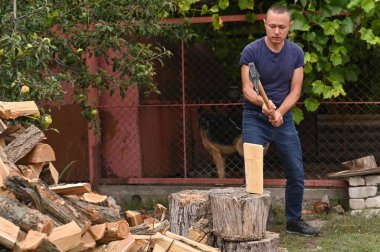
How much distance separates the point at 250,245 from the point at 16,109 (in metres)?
2.07

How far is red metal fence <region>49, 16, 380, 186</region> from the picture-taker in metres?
9.24

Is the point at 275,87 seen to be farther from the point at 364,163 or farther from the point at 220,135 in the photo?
the point at 220,135

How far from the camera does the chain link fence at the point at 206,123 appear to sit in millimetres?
9266

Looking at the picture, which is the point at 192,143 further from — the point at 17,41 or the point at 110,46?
the point at 17,41

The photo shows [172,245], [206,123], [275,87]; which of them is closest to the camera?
[172,245]

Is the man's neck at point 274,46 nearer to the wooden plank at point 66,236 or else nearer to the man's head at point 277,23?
the man's head at point 277,23

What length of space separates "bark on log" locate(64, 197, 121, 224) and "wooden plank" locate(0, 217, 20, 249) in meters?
0.80

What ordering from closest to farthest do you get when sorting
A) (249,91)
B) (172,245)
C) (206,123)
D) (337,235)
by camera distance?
(172,245)
(249,91)
(337,235)
(206,123)

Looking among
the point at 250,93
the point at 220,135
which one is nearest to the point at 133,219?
the point at 250,93

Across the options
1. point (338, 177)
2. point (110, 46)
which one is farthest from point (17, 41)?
point (338, 177)

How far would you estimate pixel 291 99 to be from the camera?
686 cm

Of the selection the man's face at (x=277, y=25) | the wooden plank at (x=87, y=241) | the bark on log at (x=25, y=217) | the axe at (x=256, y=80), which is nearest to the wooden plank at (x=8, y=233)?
the bark on log at (x=25, y=217)

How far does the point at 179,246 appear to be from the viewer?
208 inches

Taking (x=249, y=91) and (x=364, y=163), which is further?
(x=364, y=163)
